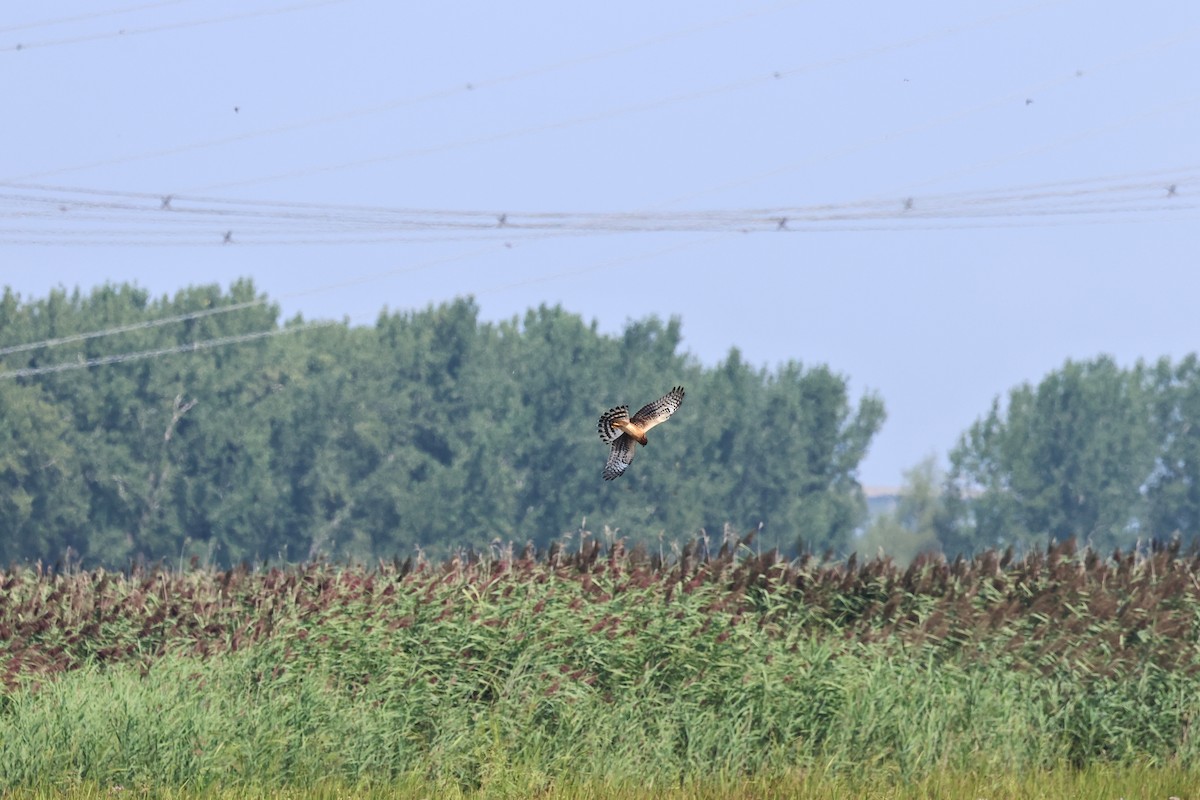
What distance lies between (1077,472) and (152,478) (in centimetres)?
3582

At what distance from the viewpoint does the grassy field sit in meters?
11.3

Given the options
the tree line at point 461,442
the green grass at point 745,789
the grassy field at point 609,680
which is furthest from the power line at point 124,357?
the green grass at point 745,789

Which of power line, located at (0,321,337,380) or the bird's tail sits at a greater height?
power line, located at (0,321,337,380)

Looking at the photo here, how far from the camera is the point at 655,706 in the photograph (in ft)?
41.1

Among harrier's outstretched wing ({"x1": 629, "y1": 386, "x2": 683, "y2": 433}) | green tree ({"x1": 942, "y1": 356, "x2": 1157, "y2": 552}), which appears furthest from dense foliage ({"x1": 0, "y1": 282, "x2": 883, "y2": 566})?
harrier's outstretched wing ({"x1": 629, "y1": 386, "x2": 683, "y2": 433})

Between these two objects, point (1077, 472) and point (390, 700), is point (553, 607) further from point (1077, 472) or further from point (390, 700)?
point (1077, 472)

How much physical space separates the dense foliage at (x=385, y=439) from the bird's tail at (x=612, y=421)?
172ft

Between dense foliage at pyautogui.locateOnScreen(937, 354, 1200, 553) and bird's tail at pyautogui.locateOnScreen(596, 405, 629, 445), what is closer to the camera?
bird's tail at pyautogui.locateOnScreen(596, 405, 629, 445)

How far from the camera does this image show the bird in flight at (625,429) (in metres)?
4.83

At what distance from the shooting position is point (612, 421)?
5035mm

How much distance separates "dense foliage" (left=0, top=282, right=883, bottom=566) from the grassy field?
138 feet

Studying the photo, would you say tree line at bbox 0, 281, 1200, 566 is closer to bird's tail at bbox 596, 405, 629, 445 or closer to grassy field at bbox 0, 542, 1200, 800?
grassy field at bbox 0, 542, 1200, 800

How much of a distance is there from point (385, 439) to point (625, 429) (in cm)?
5907

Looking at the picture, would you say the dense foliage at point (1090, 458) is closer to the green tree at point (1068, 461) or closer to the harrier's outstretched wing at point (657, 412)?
the green tree at point (1068, 461)
